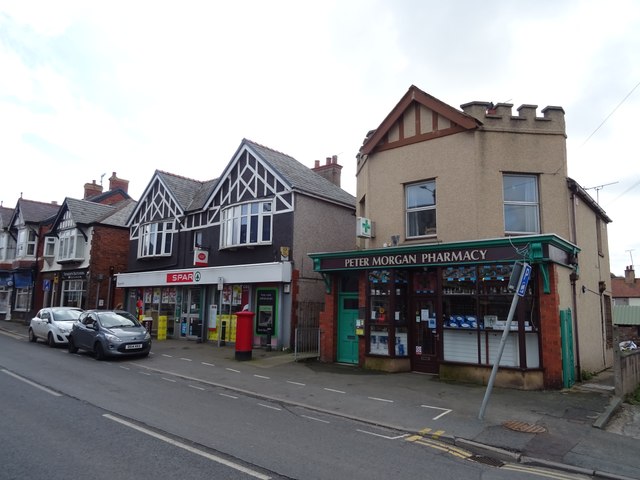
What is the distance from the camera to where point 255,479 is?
521 centimetres

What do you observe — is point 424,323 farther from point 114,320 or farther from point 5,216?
point 5,216

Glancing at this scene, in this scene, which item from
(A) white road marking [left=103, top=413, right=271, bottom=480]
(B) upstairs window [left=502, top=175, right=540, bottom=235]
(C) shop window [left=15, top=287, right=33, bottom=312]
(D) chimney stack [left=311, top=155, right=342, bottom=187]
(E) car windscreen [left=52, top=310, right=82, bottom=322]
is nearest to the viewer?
(A) white road marking [left=103, top=413, right=271, bottom=480]

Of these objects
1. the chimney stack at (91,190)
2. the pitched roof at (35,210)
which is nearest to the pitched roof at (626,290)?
the chimney stack at (91,190)

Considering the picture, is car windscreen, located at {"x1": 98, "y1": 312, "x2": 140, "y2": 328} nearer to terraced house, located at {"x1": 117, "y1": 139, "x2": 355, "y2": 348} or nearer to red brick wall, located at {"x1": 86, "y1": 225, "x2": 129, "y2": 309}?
terraced house, located at {"x1": 117, "y1": 139, "x2": 355, "y2": 348}

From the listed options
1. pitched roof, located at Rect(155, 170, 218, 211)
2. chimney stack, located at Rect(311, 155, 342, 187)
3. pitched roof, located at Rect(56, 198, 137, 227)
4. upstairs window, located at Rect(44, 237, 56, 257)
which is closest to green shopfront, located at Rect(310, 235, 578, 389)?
chimney stack, located at Rect(311, 155, 342, 187)

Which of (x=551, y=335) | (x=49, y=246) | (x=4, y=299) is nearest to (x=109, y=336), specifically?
Result: (x=551, y=335)

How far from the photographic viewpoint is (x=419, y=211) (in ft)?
46.4

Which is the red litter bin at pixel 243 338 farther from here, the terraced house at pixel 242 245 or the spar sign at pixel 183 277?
the spar sign at pixel 183 277

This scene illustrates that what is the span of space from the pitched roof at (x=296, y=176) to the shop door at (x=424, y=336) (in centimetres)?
749

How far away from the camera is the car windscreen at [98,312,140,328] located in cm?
1630

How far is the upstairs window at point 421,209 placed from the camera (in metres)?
13.9

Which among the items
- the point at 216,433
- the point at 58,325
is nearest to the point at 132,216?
the point at 58,325

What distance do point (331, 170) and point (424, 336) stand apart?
14.0 m

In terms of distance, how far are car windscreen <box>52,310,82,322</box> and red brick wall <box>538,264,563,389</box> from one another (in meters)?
18.6
